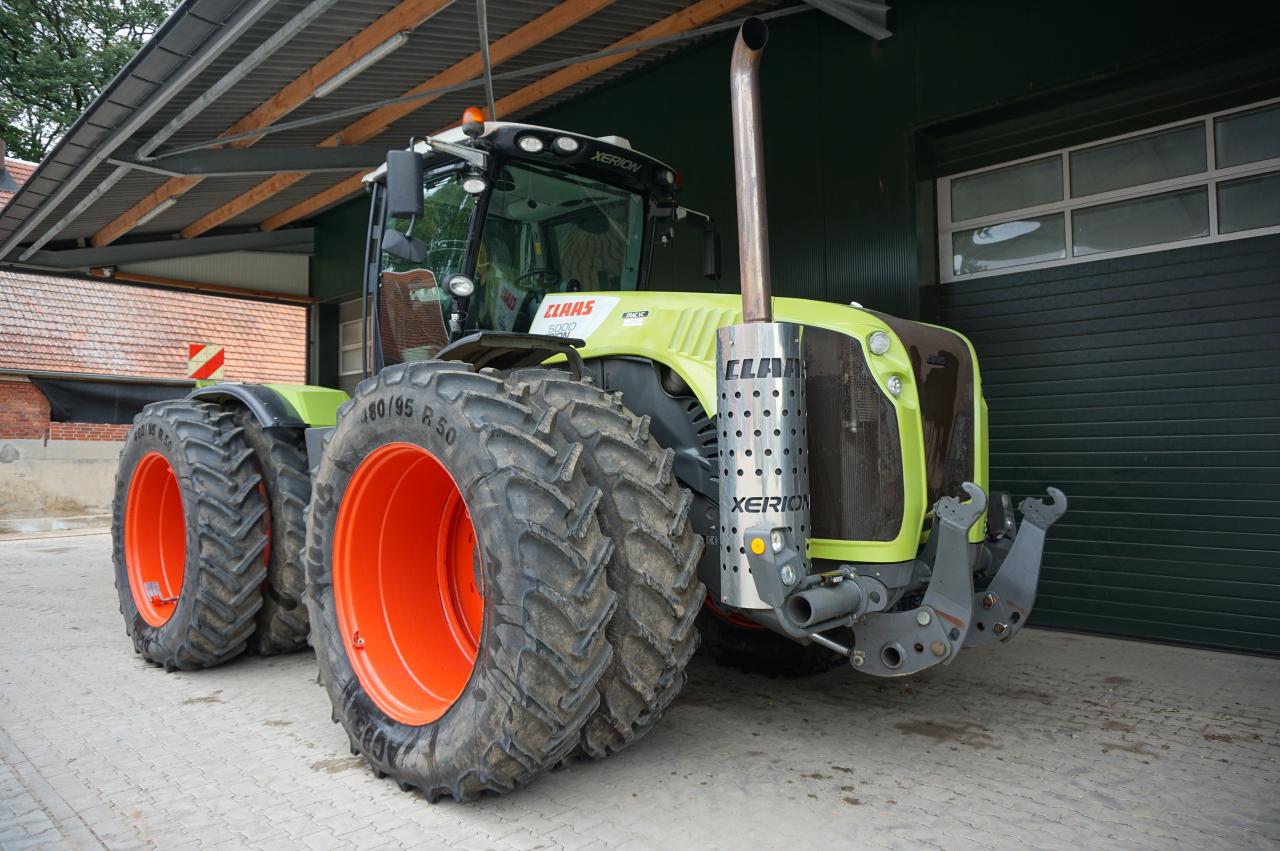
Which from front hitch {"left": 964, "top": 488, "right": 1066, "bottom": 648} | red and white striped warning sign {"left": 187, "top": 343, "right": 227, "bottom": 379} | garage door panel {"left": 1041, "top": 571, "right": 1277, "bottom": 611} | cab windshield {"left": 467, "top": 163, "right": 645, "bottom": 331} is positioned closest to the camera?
front hitch {"left": 964, "top": 488, "right": 1066, "bottom": 648}

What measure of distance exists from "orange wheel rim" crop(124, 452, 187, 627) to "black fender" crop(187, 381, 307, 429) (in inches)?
21.3

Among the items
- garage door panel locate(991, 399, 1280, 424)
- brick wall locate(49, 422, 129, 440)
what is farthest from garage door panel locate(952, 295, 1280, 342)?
brick wall locate(49, 422, 129, 440)

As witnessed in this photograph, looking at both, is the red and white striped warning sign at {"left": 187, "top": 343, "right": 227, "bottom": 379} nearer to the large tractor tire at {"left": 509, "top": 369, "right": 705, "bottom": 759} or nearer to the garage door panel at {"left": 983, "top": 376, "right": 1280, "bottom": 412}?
the garage door panel at {"left": 983, "top": 376, "right": 1280, "bottom": 412}

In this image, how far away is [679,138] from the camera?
7.77 meters

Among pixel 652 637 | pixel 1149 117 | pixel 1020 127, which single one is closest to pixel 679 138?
pixel 1020 127

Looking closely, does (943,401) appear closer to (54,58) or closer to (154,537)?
(154,537)

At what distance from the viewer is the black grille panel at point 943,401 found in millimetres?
3162

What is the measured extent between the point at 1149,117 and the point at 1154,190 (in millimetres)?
458

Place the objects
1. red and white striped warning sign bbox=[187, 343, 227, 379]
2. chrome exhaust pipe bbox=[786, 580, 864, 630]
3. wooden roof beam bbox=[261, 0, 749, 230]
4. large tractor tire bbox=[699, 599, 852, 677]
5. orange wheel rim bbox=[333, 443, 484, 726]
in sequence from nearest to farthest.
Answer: chrome exhaust pipe bbox=[786, 580, 864, 630]
orange wheel rim bbox=[333, 443, 484, 726]
large tractor tire bbox=[699, 599, 852, 677]
wooden roof beam bbox=[261, 0, 749, 230]
red and white striped warning sign bbox=[187, 343, 227, 379]

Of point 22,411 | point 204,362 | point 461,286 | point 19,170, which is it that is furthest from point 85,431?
point 461,286

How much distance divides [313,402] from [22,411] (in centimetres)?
1255

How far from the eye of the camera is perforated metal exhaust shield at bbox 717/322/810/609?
2.79 metres

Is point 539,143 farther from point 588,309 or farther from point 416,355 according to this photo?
point 416,355

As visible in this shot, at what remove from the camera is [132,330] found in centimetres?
1582
